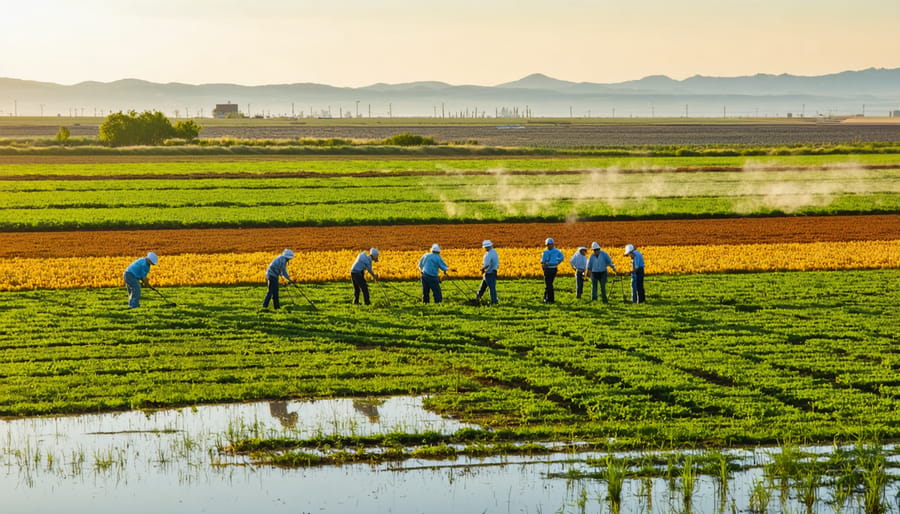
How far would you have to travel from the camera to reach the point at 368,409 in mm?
21312

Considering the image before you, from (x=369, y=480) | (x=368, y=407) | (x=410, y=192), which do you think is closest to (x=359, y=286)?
(x=368, y=407)

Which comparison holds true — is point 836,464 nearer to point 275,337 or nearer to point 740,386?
point 740,386

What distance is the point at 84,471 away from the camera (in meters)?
17.7

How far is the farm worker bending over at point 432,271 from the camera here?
3253cm

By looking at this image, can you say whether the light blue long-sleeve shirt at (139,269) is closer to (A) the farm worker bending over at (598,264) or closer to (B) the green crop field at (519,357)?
(B) the green crop field at (519,357)

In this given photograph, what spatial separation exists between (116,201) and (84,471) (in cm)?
5537

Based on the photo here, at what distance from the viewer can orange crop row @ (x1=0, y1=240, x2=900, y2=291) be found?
39.2 metres

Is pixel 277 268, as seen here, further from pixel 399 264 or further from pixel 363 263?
pixel 399 264

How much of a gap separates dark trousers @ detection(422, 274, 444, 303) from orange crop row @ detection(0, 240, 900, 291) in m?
6.19

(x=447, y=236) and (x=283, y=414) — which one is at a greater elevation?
(x=447, y=236)

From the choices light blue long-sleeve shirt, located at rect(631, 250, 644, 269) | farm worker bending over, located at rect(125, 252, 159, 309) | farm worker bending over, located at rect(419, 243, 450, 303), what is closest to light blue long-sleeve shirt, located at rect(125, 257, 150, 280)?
farm worker bending over, located at rect(125, 252, 159, 309)

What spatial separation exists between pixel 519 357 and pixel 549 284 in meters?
7.89

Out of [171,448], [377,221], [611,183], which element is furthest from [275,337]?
[611,183]

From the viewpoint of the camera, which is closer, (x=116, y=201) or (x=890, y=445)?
(x=890, y=445)
